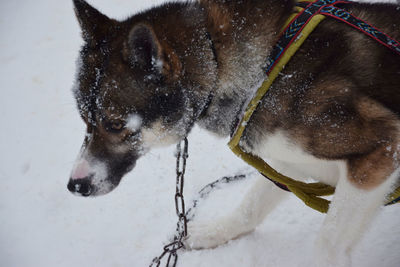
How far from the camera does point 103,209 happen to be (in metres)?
3.04

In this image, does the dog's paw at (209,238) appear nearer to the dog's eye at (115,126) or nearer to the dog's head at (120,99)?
the dog's head at (120,99)

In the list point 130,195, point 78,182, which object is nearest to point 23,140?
point 130,195

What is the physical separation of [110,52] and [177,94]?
0.45m

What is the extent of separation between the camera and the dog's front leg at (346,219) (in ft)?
5.46

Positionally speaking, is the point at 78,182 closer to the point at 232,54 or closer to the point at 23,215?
the point at 232,54

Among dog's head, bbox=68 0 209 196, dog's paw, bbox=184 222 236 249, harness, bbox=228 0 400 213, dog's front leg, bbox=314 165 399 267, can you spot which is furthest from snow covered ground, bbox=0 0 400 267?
dog's head, bbox=68 0 209 196

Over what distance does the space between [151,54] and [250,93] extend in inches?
23.4

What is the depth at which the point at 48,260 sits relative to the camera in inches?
107

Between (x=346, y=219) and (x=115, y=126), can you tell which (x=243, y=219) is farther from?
(x=115, y=126)

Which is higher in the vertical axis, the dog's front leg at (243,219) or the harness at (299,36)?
the harness at (299,36)

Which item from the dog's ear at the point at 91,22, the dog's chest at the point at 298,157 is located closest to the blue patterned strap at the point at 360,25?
the dog's chest at the point at 298,157

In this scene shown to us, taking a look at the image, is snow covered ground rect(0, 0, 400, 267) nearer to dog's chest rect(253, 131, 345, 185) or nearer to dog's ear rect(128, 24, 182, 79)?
dog's chest rect(253, 131, 345, 185)

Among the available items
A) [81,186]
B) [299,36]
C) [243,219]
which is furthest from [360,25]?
[81,186]

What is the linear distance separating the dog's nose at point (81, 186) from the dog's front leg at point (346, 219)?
4.78 ft
